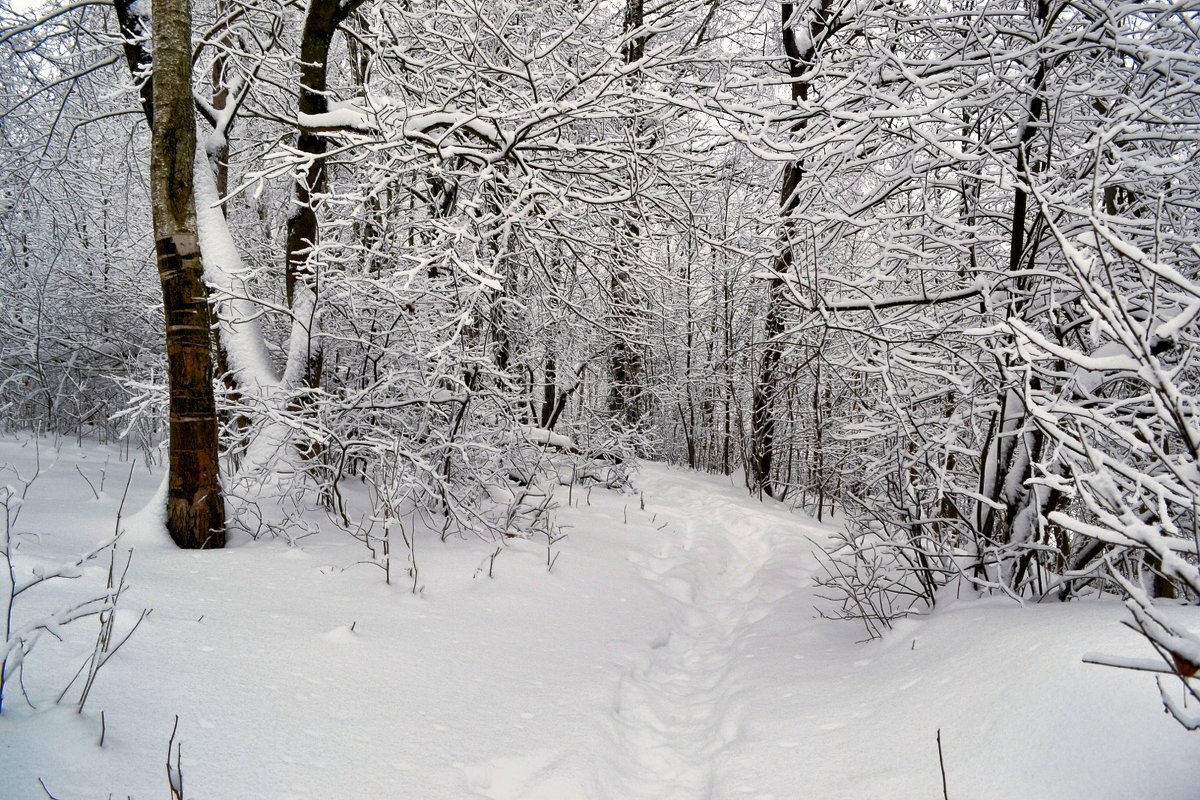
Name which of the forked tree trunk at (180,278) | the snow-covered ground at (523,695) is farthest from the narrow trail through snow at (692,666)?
the forked tree trunk at (180,278)

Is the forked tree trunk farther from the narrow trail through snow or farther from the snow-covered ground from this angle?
the narrow trail through snow

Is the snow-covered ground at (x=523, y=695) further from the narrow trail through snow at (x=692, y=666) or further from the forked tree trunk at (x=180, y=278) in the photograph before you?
the forked tree trunk at (x=180, y=278)

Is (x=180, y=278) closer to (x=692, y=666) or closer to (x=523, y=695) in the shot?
(x=523, y=695)

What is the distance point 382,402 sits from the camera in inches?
179

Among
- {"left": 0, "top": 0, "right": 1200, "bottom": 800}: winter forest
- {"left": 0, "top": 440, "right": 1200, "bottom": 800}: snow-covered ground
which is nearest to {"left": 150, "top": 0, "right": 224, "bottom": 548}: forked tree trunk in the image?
{"left": 0, "top": 0, "right": 1200, "bottom": 800}: winter forest

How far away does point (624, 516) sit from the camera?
6746 millimetres

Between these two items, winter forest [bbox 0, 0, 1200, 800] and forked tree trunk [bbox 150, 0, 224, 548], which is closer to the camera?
winter forest [bbox 0, 0, 1200, 800]

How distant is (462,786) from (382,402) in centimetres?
316

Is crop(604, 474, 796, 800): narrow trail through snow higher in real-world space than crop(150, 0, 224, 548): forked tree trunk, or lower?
lower

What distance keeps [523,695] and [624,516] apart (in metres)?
4.26

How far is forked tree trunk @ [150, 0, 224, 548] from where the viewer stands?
11.0ft

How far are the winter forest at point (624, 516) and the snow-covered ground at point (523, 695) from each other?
0.06 ft

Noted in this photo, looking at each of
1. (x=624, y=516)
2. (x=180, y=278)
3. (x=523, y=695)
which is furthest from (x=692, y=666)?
(x=180, y=278)

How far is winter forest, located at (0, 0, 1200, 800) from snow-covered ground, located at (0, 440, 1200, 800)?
17mm
